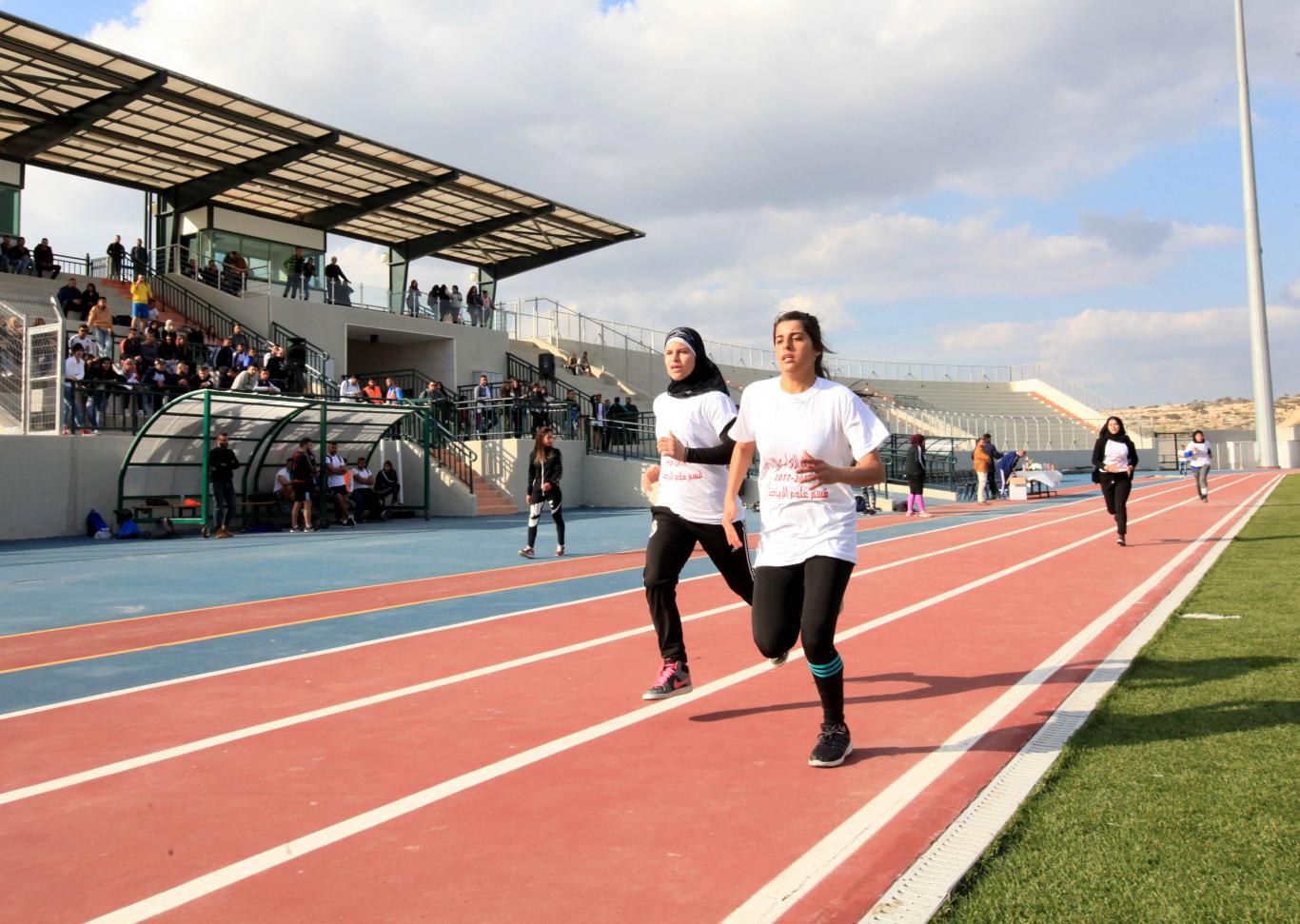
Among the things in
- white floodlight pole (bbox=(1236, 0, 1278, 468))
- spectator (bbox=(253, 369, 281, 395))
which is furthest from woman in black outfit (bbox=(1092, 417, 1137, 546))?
white floodlight pole (bbox=(1236, 0, 1278, 468))

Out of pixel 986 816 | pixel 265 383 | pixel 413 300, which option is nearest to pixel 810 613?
pixel 986 816

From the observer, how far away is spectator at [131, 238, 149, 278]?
2925 centimetres

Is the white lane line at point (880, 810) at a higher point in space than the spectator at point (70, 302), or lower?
lower

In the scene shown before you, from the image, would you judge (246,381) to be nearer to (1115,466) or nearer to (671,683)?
(1115,466)

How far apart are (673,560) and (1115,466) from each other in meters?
11.5

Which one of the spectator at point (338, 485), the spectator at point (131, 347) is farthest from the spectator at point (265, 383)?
the spectator at point (131, 347)

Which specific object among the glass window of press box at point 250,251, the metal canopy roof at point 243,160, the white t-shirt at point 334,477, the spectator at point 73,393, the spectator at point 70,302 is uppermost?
the metal canopy roof at point 243,160

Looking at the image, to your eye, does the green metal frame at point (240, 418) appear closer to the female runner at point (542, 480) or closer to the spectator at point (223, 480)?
the spectator at point (223, 480)

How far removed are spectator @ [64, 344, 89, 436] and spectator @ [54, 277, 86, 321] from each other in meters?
5.56

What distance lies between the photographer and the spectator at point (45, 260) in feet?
88.0

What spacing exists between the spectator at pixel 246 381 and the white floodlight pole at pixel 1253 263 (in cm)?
5281

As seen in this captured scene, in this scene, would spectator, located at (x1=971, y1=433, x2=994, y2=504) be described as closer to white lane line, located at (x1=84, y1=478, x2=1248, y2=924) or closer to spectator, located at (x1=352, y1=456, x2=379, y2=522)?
spectator, located at (x1=352, y1=456, x2=379, y2=522)

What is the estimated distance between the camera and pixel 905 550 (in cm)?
1485

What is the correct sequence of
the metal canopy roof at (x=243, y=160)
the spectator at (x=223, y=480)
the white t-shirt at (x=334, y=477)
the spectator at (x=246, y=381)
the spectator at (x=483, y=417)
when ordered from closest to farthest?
1. the spectator at (x=223, y=480)
2. the white t-shirt at (x=334, y=477)
3. the spectator at (x=246, y=381)
4. the metal canopy roof at (x=243, y=160)
5. the spectator at (x=483, y=417)
